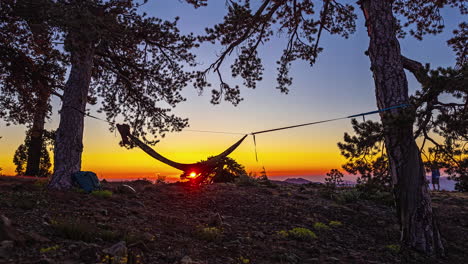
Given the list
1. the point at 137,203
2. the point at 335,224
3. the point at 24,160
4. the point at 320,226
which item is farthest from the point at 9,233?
the point at 24,160

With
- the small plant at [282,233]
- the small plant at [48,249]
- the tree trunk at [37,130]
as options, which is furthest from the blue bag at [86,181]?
the tree trunk at [37,130]

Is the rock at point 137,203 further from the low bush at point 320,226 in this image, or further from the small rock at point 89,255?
the low bush at point 320,226

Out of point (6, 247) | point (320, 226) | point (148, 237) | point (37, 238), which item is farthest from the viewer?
point (320, 226)

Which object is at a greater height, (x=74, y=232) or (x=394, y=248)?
(x=74, y=232)

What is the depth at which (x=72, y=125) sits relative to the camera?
27.8ft

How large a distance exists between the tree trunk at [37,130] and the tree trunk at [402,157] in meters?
11.7

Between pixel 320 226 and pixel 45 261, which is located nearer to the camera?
pixel 45 261

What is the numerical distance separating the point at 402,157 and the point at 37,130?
14717 mm

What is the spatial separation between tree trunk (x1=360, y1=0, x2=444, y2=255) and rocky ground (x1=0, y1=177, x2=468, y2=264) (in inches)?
16.1

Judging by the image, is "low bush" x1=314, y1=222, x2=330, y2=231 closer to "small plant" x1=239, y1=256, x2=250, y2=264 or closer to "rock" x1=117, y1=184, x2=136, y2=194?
"small plant" x1=239, y1=256, x2=250, y2=264

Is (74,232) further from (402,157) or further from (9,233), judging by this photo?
(402,157)

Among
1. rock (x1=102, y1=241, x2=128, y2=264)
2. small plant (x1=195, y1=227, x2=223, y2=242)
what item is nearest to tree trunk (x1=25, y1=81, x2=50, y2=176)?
small plant (x1=195, y1=227, x2=223, y2=242)

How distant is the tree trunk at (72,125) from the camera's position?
8.27 meters

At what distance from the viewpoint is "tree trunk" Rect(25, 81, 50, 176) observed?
504 inches
